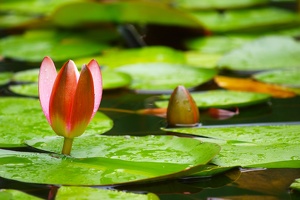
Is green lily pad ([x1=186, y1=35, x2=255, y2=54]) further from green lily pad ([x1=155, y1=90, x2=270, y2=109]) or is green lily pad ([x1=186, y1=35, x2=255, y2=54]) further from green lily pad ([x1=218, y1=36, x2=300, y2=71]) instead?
green lily pad ([x1=155, y1=90, x2=270, y2=109])

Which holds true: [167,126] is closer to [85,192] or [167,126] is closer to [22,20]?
[85,192]

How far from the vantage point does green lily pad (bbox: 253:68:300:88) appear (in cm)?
161

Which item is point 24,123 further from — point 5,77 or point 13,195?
point 5,77

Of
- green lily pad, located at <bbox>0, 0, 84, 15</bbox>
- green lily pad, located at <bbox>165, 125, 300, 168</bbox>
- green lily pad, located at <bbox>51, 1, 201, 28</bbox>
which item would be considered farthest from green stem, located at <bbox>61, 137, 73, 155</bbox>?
green lily pad, located at <bbox>0, 0, 84, 15</bbox>

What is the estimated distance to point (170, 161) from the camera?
951mm

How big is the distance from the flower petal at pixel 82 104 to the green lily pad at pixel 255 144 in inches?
8.7

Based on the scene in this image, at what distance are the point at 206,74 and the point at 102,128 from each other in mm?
584

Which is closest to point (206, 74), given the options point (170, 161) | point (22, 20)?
point (170, 161)

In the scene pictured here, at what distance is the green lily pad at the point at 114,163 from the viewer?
889 millimetres

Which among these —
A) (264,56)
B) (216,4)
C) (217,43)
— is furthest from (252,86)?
(216,4)

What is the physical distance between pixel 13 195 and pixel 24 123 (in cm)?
41

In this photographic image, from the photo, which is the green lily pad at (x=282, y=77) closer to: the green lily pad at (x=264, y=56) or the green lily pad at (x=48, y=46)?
the green lily pad at (x=264, y=56)

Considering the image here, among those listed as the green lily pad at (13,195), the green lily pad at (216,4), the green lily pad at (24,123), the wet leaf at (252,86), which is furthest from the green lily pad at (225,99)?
the green lily pad at (216,4)

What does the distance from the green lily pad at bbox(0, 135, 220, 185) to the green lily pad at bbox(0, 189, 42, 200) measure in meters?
0.04
